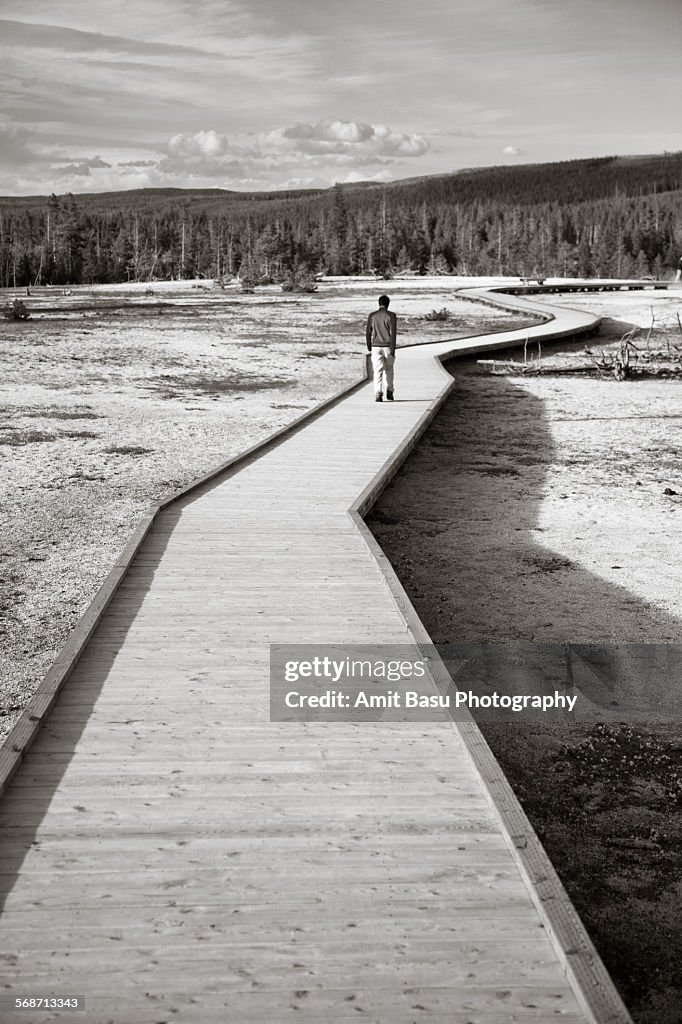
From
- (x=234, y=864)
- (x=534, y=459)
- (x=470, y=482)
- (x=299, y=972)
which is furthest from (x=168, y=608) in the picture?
(x=534, y=459)

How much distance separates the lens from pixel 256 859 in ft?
11.1

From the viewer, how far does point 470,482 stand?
37.3 ft

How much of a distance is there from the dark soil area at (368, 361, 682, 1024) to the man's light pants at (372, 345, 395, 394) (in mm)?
986

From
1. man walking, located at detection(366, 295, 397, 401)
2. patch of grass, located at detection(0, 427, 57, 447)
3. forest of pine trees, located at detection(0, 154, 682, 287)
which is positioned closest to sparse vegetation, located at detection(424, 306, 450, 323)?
man walking, located at detection(366, 295, 397, 401)

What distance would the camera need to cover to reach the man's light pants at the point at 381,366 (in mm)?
13224

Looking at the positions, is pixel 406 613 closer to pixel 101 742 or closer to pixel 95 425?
pixel 101 742

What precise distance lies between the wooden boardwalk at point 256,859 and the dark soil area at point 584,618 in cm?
70

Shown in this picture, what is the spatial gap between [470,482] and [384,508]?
167 cm

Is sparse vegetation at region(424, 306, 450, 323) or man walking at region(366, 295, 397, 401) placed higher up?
sparse vegetation at region(424, 306, 450, 323)

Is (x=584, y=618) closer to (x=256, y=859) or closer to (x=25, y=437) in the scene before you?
(x=256, y=859)

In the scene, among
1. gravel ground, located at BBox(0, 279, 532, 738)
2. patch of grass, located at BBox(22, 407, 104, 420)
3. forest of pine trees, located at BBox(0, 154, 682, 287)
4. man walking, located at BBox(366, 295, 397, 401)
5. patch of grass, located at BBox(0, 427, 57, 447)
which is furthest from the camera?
forest of pine trees, located at BBox(0, 154, 682, 287)

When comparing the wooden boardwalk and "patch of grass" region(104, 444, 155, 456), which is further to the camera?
"patch of grass" region(104, 444, 155, 456)

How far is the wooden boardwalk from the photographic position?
2.81m

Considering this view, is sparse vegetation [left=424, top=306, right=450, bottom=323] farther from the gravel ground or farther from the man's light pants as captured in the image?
the man's light pants
